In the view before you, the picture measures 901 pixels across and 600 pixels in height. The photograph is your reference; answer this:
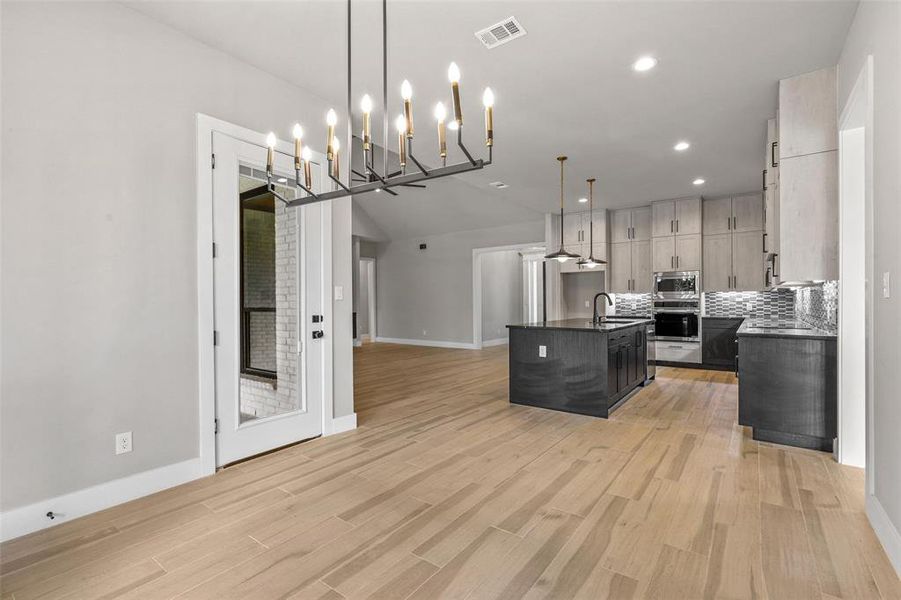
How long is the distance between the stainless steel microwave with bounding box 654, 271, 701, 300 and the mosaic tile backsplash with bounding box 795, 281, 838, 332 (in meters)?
1.35

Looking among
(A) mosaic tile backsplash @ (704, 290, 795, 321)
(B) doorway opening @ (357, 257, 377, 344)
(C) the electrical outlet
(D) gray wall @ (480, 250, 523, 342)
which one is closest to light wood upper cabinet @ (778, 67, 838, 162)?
(A) mosaic tile backsplash @ (704, 290, 795, 321)

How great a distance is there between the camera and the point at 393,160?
752 cm

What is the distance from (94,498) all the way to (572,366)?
3.86 m

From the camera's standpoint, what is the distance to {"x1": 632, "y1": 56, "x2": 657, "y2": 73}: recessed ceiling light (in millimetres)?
3186

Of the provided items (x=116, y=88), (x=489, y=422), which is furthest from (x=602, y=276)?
(x=116, y=88)

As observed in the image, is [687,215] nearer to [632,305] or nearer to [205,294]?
[632,305]

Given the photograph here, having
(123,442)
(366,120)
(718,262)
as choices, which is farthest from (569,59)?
(718,262)

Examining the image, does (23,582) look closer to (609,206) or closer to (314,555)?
(314,555)

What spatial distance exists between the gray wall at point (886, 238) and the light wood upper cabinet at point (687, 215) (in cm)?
526

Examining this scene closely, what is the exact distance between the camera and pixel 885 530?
2.03m

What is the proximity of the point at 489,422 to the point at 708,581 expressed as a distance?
2446mm

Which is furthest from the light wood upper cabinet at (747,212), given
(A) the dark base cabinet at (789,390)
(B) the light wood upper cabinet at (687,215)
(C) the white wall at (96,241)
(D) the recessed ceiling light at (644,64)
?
(C) the white wall at (96,241)

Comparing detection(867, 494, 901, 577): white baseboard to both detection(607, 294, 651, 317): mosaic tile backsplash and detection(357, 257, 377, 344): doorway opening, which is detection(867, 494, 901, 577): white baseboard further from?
detection(357, 257, 377, 344): doorway opening

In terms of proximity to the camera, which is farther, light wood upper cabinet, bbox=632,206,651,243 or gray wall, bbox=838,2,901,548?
light wood upper cabinet, bbox=632,206,651,243
